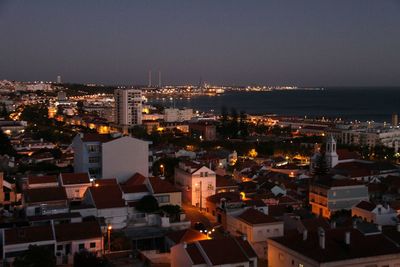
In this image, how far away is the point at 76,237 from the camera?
470 cm

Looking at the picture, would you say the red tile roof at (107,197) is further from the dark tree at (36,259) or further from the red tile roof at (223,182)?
the red tile roof at (223,182)

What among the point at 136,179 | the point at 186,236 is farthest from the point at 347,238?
the point at 136,179

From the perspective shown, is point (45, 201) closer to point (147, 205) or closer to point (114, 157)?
point (147, 205)

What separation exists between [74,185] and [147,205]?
1.26 metres

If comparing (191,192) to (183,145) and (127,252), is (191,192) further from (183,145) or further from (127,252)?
(183,145)

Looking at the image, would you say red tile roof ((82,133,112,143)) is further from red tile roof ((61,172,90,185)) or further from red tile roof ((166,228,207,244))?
red tile roof ((166,228,207,244))

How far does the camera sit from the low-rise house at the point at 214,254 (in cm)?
403

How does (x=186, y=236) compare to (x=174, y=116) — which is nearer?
(x=186, y=236)

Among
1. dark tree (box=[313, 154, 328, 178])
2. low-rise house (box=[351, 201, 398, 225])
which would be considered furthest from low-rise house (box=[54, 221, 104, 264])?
dark tree (box=[313, 154, 328, 178])

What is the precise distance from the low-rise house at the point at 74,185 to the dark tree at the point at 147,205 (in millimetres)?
1010

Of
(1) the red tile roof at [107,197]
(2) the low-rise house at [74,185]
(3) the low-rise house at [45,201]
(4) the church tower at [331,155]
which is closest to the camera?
(3) the low-rise house at [45,201]

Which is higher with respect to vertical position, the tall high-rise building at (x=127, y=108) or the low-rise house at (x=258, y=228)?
the tall high-rise building at (x=127, y=108)

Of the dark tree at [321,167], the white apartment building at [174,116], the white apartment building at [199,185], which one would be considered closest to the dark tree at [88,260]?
the white apartment building at [199,185]

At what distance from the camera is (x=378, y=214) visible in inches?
235
